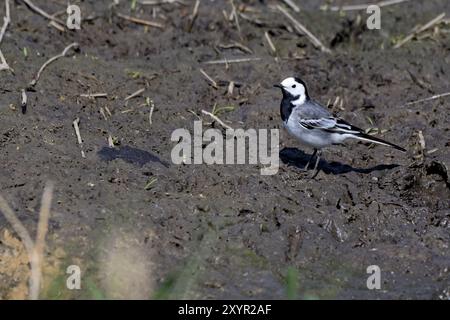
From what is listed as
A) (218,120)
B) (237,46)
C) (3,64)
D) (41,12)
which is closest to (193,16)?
(237,46)

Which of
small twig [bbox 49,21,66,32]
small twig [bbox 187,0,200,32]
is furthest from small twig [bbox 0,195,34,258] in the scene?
small twig [bbox 187,0,200,32]

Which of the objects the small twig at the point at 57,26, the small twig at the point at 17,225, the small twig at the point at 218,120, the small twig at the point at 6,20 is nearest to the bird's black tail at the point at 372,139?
the small twig at the point at 218,120

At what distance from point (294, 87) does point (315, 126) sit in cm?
54

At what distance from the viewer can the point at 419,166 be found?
363 inches

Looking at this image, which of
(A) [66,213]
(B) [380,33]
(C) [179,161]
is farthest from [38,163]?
(B) [380,33]

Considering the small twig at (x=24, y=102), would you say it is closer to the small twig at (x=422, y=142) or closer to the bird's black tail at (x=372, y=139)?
the bird's black tail at (x=372, y=139)

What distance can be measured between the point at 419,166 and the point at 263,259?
245 centimetres

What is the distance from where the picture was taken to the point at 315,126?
31.1ft

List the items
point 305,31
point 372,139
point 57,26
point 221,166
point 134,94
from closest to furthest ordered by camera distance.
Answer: point 221,166
point 372,139
point 134,94
point 57,26
point 305,31

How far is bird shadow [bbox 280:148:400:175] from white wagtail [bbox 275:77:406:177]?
0.10 meters

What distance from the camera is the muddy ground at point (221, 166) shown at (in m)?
7.25

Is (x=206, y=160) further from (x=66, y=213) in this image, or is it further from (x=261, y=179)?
(x=66, y=213)

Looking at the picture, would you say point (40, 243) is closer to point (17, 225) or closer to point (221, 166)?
point (17, 225)

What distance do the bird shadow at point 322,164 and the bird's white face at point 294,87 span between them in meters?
0.60
